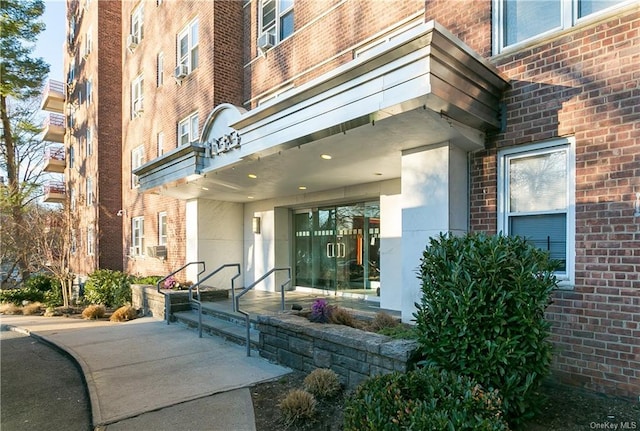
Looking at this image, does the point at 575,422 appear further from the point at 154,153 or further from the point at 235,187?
the point at 154,153

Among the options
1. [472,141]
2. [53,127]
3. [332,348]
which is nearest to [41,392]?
[332,348]

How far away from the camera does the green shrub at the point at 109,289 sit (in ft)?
43.4

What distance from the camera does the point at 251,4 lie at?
11281 millimetres

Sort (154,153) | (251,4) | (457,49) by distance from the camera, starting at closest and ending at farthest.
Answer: (457,49), (251,4), (154,153)

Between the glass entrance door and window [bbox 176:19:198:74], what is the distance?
597 centimetres

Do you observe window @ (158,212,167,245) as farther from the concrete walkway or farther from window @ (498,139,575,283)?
window @ (498,139,575,283)

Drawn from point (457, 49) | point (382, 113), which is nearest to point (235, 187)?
point (382, 113)

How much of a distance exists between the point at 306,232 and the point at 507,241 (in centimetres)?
848

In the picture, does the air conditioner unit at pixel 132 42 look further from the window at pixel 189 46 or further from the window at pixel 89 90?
the window at pixel 89 90

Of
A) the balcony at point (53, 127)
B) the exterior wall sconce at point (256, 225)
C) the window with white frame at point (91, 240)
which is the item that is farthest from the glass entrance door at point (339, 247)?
the balcony at point (53, 127)

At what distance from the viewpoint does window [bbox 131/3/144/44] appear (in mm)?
16312

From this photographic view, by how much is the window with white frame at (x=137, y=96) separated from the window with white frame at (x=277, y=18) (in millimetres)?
7438

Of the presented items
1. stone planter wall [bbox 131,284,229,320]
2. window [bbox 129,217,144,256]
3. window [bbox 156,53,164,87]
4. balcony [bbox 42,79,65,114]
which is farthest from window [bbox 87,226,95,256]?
balcony [bbox 42,79,65,114]

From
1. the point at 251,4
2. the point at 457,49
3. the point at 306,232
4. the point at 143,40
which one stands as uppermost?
the point at 143,40
